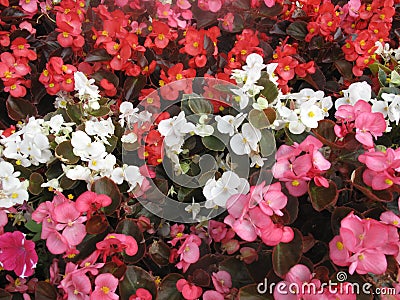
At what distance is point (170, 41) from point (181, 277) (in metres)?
0.74

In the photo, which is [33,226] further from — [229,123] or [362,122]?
[362,122]

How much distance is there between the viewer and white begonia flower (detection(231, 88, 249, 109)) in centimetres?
106

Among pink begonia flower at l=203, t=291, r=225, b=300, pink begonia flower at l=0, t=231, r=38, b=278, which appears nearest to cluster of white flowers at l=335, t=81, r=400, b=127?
pink begonia flower at l=203, t=291, r=225, b=300

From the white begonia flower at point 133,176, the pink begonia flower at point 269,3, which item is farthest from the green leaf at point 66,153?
the pink begonia flower at point 269,3

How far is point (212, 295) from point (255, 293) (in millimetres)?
86

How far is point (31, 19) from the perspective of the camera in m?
1.59

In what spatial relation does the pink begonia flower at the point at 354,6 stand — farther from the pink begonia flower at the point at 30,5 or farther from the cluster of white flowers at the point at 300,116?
the pink begonia flower at the point at 30,5

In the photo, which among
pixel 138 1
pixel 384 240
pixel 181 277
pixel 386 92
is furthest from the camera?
pixel 138 1

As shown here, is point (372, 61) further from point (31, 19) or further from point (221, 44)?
point (31, 19)

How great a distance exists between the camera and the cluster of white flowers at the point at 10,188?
1.01 m

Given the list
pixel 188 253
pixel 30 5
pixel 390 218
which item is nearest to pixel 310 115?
pixel 390 218

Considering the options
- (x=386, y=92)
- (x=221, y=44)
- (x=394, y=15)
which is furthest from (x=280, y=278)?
(x=394, y=15)

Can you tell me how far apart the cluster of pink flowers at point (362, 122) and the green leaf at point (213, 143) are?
0.22 meters

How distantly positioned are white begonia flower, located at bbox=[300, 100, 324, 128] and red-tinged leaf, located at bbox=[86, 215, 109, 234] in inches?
16.7
